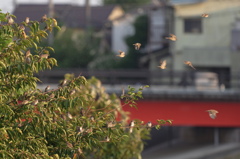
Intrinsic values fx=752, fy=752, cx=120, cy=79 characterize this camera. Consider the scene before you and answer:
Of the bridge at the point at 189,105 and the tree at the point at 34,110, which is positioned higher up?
the tree at the point at 34,110

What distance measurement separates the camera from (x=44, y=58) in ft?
39.7

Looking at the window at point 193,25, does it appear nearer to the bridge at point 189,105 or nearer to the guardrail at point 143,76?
the guardrail at point 143,76

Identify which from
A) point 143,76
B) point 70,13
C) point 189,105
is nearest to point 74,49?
point 70,13

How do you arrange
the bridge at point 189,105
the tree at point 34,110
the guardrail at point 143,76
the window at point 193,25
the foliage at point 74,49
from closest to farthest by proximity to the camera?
the tree at point 34,110, the bridge at point 189,105, the guardrail at point 143,76, the window at point 193,25, the foliage at point 74,49

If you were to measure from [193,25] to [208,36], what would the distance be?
1690 millimetres

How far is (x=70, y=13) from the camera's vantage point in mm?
86000

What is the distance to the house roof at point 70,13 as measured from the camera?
82.5m

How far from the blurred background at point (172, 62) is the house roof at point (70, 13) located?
4.4 inches

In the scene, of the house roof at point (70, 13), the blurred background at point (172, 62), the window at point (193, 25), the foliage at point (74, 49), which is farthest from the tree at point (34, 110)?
the house roof at point (70, 13)

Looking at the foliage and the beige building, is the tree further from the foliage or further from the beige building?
the foliage

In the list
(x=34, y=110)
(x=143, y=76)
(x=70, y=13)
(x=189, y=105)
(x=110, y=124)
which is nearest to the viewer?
→ (x=34, y=110)

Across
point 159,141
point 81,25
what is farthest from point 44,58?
point 81,25

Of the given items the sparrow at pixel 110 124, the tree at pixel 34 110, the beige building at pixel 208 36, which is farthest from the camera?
the beige building at pixel 208 36

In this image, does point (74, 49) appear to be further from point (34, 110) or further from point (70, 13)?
point (34, 110)
